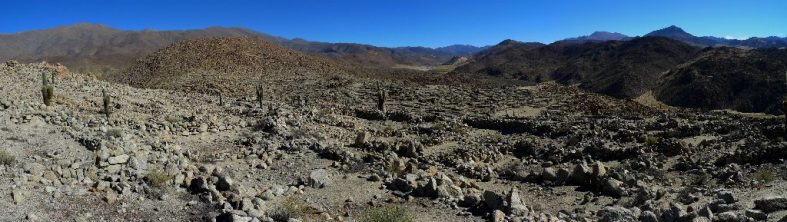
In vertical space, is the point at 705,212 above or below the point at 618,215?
above

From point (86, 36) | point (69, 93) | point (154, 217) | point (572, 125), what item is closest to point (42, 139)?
point (154, 217)

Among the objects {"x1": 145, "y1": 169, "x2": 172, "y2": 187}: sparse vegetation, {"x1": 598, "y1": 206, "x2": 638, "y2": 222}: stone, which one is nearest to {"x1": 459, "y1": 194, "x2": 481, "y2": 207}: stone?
{"x1": 598, "y1": 206, "x2": 638, "y2": 222}: stone

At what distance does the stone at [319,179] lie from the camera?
12.6 m

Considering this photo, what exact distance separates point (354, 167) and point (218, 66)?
128 feet

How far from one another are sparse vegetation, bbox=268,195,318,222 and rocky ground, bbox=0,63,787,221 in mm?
27

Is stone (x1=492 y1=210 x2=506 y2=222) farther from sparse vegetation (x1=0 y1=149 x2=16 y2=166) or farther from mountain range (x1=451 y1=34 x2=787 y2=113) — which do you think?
mountain range (x1=451 y1=34 x2=787 y2=113)

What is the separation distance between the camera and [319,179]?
1276 centimetres

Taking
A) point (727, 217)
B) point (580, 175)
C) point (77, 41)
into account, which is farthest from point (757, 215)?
point (77, 41)

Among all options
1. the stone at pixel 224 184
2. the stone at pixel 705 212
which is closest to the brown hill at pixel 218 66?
the stone at pixel 224 184

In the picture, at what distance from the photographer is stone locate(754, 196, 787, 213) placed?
27.9 ft

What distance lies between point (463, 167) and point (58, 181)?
32.1 ft

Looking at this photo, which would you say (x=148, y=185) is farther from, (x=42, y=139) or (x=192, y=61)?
(x=192, y=61)

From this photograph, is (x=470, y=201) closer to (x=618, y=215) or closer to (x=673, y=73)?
(x=618, y=215)

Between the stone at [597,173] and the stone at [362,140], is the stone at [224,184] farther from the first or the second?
the stone at [362,140]
